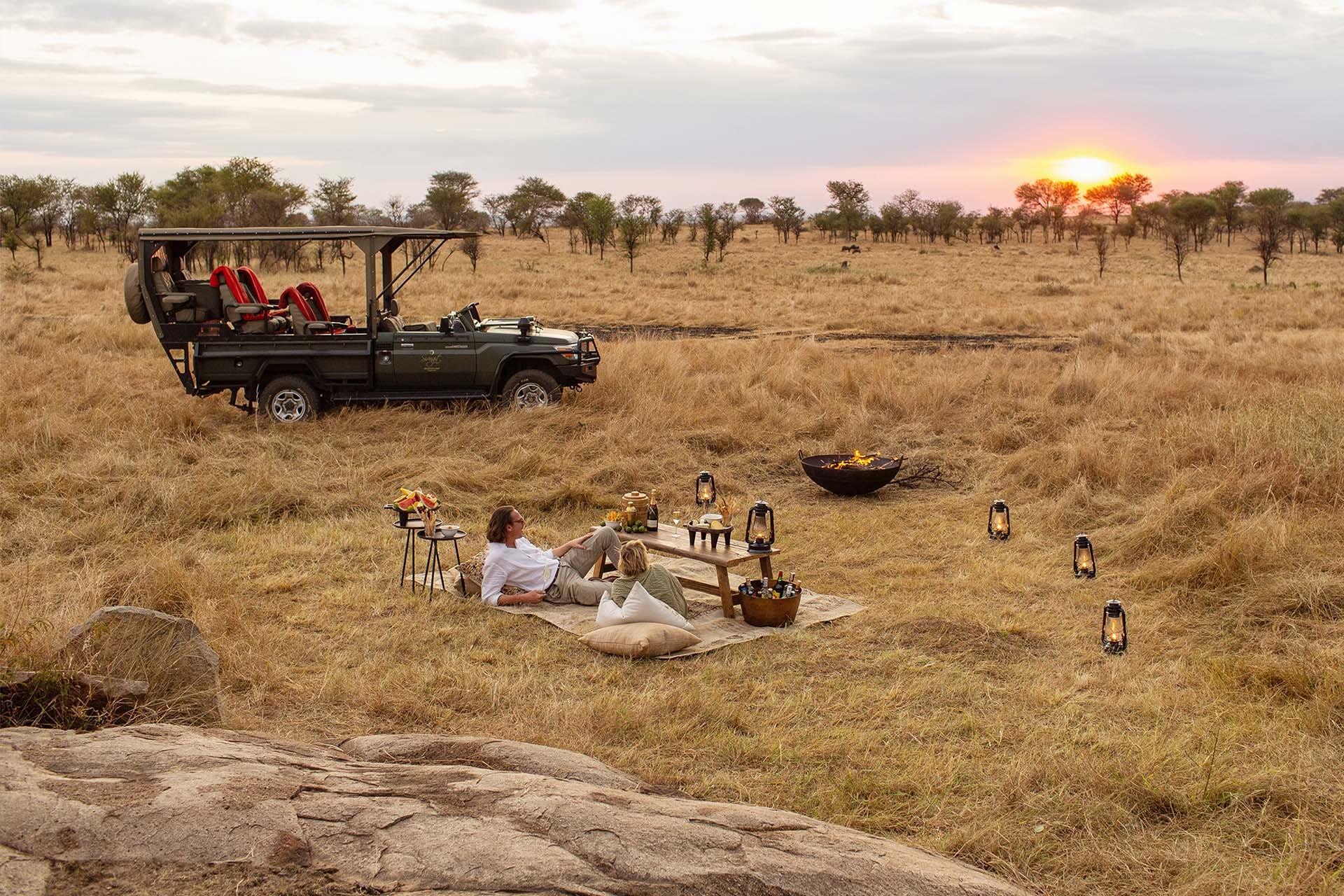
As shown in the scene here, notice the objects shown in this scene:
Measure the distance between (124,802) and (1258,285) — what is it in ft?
125

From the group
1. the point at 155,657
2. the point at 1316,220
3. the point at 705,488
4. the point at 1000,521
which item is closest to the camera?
the point at 155,657

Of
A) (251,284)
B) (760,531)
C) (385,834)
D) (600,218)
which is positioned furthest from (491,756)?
(600,218)

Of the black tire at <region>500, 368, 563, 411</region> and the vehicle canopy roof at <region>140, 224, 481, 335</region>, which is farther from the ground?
the vehicle canopy roof at <region>140, 224, 481, 335</region>

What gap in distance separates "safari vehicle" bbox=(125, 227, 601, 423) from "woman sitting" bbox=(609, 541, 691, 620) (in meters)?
6.44

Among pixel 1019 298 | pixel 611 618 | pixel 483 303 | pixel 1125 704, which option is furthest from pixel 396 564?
pixel 1019 298

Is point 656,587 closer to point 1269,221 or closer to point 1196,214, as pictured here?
point 1269,221

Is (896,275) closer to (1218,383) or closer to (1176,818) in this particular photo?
(1218,383)

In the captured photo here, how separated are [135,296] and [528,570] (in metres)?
7.91

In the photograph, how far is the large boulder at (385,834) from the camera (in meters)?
3.17

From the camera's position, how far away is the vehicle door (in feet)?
44.5

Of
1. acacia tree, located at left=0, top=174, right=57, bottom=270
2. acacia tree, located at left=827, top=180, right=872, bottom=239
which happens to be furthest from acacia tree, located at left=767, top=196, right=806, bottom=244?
acacia tree, located at left=0, top=174, right=57, bottom=270

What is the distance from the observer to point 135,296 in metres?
13.4

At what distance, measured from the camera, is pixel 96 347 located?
752 inches

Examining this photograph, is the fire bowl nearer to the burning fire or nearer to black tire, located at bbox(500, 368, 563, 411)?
the burning fire
